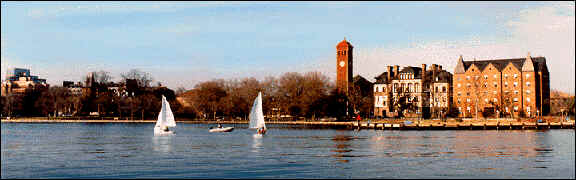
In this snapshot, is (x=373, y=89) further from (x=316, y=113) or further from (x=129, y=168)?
(x=129, y=168)

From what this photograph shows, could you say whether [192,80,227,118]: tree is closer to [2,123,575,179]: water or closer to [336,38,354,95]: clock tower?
[336,38,354,95]: clock tower

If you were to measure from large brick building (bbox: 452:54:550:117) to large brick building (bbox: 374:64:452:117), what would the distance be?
18.1 ft

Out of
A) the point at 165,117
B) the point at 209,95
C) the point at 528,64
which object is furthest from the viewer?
the point at 209,95

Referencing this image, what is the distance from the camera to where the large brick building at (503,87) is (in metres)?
125

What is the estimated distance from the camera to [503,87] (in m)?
130

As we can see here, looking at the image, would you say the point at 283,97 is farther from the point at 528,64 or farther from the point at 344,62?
the point at 528,64

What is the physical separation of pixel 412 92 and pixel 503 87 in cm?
2302

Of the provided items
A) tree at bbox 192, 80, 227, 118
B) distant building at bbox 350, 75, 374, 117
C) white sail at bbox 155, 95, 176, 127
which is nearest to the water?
white sail at bbox 155, 95, 176, 127

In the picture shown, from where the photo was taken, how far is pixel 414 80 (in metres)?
146

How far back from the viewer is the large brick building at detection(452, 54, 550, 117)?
12519 centimetres

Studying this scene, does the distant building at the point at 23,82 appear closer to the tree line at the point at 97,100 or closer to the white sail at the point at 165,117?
the tree line at the point at 97,100

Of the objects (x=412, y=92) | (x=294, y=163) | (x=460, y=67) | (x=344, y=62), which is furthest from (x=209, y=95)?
(x=294, y=163)

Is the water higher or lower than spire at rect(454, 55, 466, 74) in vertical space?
lower

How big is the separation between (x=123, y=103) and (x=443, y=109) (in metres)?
77.7
